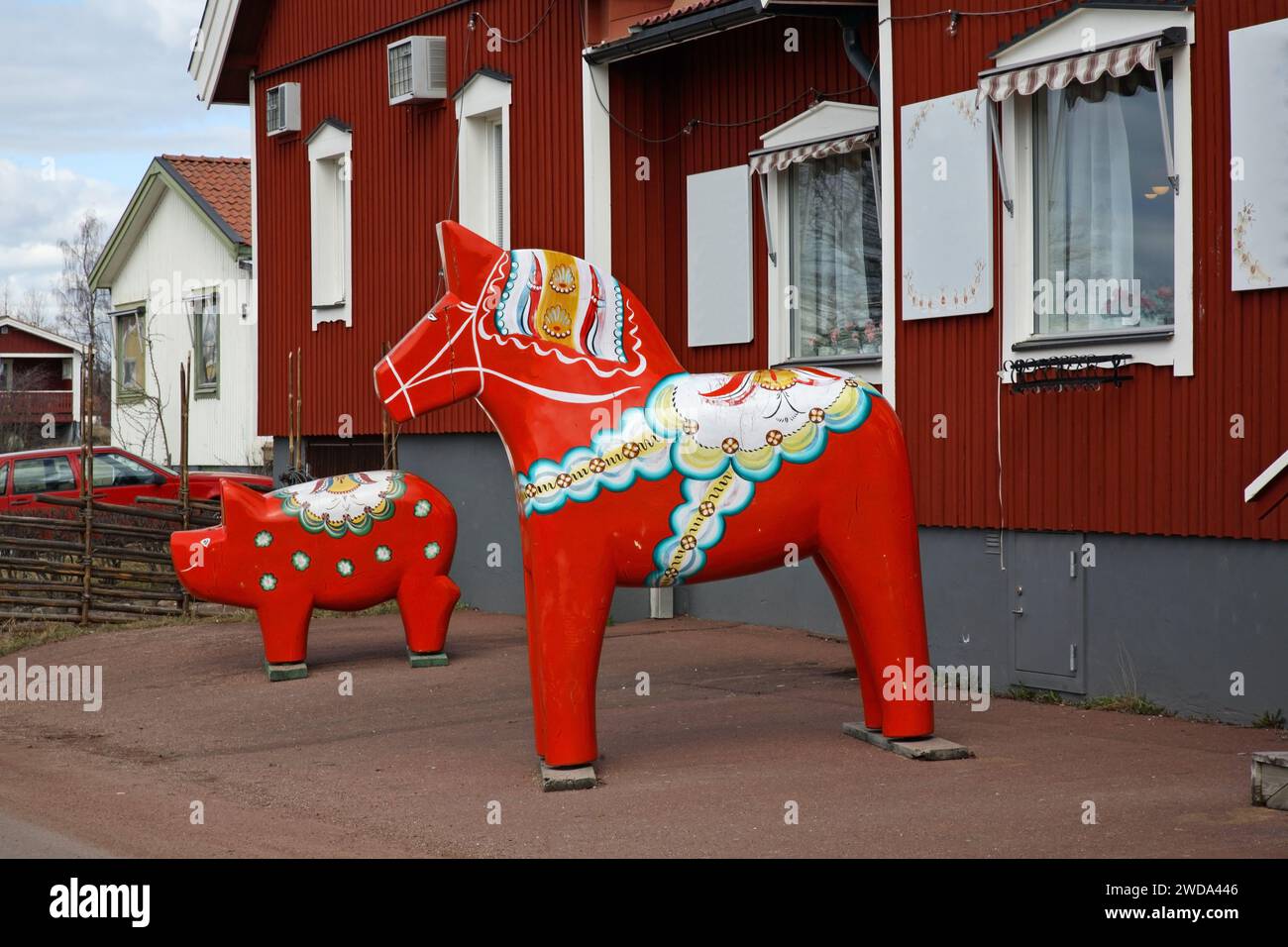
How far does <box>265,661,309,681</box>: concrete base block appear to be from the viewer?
12531 mm

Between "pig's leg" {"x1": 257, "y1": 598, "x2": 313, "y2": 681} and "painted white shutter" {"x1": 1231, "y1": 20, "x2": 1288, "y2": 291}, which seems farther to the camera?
"pig's leg" {"x1": 257, "y1": 598, "x2": 313, "y2": 681}

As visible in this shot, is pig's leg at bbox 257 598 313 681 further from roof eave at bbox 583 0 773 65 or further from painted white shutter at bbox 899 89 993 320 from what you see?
roof eave at bbox 583 0 773 65

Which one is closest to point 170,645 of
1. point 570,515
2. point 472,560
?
point 472,560

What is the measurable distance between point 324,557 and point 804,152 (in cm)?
531

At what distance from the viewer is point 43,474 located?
24016mm

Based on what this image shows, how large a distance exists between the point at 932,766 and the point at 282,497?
20.4 ft

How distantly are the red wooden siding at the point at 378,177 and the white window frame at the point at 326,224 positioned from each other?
0.22 m

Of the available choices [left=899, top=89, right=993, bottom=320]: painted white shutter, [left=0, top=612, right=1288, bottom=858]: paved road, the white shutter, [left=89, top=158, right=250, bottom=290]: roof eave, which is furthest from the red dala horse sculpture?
[left=89, top=158, right=250, bottom=290]: roof eave

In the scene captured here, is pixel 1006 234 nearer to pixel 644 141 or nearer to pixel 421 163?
pixel 644 141

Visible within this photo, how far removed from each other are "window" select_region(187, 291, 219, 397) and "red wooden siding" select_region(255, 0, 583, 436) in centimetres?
1067

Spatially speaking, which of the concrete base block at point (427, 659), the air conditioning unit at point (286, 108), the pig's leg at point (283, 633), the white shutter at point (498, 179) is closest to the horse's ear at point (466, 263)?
the pig's leg at point (283, 633)

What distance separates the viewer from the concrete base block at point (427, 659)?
13.1 m

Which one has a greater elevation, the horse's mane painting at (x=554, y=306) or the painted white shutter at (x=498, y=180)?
the painted white shutter at (x=498, y=180)

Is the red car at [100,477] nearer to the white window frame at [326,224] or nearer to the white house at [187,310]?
the white window frame at [326,224]
